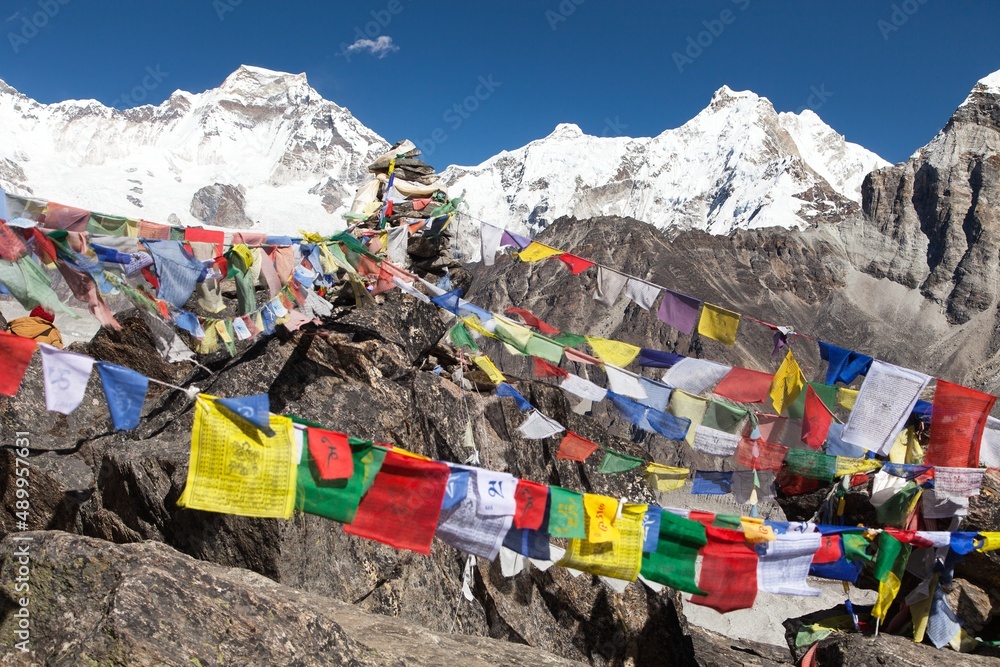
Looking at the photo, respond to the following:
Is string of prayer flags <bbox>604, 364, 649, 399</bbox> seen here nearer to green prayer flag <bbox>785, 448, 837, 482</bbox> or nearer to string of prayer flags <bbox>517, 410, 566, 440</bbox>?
string of prayer flags <bbox>517, 410, 566, 440</bbox>

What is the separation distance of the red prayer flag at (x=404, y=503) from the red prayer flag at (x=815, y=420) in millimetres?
5349

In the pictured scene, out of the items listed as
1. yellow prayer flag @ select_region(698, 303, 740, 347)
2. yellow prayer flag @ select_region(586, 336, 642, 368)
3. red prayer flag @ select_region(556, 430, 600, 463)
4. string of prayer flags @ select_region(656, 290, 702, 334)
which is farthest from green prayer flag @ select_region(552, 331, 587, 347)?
yellow prayer flag @ select_region(698, 303, 740, 347)

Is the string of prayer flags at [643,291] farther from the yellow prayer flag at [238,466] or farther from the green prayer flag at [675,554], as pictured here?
the yellow prayer flag at [238,466]

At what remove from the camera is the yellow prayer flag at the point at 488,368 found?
11.6 meters

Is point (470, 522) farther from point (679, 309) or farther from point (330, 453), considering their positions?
point (679, 309)

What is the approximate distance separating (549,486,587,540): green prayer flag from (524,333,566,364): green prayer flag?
316 centimetres

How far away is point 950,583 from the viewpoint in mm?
8523

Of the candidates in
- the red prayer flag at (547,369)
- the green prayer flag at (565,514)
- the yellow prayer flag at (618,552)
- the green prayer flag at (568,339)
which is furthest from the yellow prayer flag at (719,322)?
the green prayer flag at (565,514)

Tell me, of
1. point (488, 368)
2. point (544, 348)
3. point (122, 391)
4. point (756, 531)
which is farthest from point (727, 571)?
point (122, 391)

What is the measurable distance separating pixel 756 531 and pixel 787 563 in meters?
0.64

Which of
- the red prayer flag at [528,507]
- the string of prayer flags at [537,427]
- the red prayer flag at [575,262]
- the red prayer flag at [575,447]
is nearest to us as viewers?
the red prayer flag at [528,507]

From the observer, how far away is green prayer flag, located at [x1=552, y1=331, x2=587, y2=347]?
398 inches

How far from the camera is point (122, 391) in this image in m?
5.79

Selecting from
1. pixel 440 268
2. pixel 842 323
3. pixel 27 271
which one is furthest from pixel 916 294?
pixel 27 271
